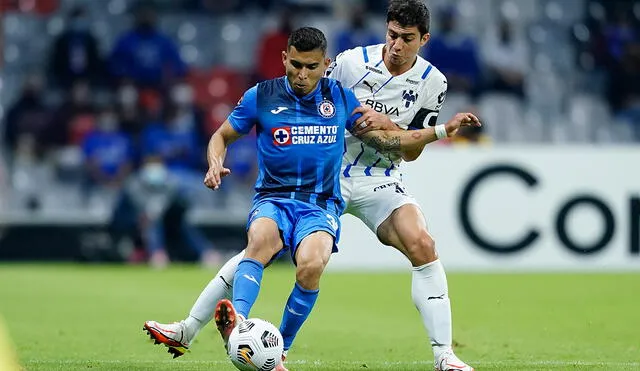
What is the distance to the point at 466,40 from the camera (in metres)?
19.3

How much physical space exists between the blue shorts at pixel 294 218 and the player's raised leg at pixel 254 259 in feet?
0.08

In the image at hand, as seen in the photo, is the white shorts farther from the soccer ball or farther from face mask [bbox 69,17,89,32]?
face mask [bbox 69,17,89,32]

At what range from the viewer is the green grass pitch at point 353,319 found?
7598 millimetres

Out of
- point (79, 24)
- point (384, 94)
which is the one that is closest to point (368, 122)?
point (384, 94)

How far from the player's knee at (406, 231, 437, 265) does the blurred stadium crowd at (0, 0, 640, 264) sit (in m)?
11.1

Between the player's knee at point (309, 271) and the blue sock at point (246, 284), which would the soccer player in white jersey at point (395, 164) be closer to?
the blue sock at point (246, 284)

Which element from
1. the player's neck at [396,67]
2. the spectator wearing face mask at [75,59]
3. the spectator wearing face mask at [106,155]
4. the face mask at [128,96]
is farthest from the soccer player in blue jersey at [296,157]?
the spectator wearing face mask at [75,59]

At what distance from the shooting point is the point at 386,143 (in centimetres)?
724

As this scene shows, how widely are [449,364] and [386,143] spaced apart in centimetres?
137

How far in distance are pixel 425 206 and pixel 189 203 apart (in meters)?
4.25

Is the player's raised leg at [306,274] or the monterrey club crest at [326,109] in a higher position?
the monterrey club crest at [326,109]

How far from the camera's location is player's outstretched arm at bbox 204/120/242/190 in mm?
6484

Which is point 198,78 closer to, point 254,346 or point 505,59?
point 505,59

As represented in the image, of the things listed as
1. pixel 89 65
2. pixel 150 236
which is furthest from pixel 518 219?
pixel 89 65
